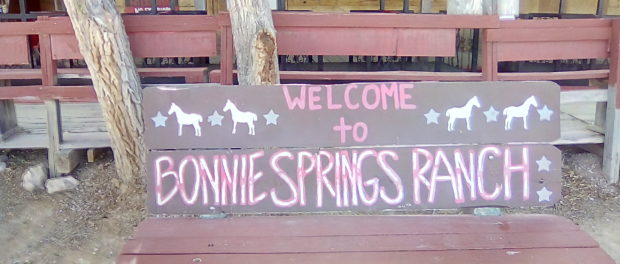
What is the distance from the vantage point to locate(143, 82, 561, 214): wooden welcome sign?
2.58 meters

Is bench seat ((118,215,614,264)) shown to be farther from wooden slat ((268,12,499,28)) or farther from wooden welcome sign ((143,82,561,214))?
wooden slat ((268,12,499,28))

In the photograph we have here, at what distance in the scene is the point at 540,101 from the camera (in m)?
2.63

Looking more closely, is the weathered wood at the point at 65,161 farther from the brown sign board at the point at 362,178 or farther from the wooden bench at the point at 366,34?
the brown sign board at the point at 362,178

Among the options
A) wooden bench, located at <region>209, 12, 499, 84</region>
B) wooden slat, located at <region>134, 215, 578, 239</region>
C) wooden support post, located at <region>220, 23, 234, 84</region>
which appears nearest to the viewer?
wooden slat, located at <region>134, 215, 578, 239</region>

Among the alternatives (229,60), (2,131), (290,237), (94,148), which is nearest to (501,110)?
(290,237)

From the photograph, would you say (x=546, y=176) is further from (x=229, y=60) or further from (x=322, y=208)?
(x=229, y=60)

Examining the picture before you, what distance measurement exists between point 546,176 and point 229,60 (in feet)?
7.71

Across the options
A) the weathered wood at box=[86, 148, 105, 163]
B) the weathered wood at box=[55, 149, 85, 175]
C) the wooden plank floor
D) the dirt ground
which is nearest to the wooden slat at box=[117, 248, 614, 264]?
the dirt ground

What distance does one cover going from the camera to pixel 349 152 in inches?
103

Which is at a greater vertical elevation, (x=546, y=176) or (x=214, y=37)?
(x=214, y=37)

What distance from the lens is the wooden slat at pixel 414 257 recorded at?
2.16 m

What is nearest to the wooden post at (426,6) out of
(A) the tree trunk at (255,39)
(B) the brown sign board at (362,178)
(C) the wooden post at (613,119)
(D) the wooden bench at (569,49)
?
(D) the wooden bench at (569,49)

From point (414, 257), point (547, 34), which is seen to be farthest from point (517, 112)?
point (547, 34)

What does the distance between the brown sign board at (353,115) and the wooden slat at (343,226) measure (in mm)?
333
